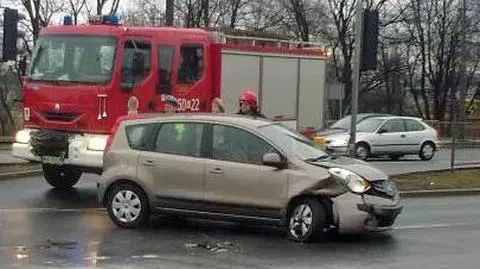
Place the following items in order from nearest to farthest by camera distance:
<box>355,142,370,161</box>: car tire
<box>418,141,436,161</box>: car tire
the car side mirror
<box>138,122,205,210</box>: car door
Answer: the car side mirror
<box>138,122,205,210</box>: car door
<box>355,142,370,161</box>: car tire
<box>418,141,436,161</box>: car tire

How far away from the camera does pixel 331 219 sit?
A: 33.7 feet

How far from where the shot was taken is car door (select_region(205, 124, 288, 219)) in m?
10.4

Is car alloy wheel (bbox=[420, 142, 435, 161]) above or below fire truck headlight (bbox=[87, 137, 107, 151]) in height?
below

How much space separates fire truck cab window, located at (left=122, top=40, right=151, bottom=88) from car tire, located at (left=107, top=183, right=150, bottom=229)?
3.22 metres

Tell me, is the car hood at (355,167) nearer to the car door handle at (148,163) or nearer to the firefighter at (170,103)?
the car door handle at (148,163)

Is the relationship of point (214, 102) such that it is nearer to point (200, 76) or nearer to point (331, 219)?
point (200, 76)

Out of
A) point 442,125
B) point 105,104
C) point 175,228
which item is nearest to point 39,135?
point 105,104

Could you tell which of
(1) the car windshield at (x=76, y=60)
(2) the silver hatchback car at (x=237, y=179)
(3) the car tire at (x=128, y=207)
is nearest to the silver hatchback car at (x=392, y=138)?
(1) the car windshield at (x=76, y=60)

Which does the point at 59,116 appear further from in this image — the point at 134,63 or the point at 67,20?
the point at 67,20

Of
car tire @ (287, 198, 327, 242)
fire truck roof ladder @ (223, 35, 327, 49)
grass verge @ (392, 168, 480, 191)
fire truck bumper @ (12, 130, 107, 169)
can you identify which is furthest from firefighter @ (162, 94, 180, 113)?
grass verge @ (392, 168, 480, 191)

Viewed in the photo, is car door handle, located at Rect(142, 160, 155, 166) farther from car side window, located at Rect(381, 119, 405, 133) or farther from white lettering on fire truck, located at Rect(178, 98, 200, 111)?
car side window, located at Rect(381, 119, 405, 133)

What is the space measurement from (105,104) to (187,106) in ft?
5.60

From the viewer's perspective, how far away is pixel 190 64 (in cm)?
1491

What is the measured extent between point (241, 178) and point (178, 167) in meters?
0.88
